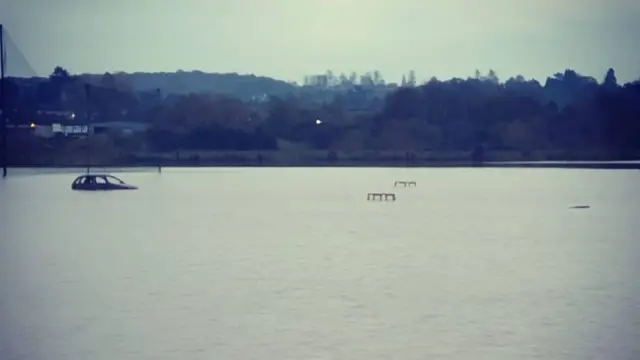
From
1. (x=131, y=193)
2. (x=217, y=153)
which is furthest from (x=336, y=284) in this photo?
(x=217, y=153)

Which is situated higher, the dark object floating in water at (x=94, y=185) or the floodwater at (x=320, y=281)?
the dark object floating in water at (x=94, y=185)

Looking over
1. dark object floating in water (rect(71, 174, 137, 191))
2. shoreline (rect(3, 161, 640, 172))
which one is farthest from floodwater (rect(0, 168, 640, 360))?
shoreline (rect(3, 161, 640, 172))

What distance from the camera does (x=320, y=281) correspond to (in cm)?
845

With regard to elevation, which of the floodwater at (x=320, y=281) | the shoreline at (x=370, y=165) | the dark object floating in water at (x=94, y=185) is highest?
the shoreline at (x=370, y=165)

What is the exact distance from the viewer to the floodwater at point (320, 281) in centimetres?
612

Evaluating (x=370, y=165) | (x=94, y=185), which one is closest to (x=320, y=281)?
(x=94, y=185)

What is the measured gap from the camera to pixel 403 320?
6.80 metres

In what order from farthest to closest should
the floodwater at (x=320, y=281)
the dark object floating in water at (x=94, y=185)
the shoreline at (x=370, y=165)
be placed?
the shoreline at (x=370, y=165)
the dark object floating in water at (x=94, y=185)
the floodwater at (x=320, y=281)

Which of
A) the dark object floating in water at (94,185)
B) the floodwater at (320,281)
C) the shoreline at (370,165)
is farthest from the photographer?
the shoreline at (370,165)

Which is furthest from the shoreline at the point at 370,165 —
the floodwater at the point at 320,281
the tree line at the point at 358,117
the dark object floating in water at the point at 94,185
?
the floodwater at the point at 320,281

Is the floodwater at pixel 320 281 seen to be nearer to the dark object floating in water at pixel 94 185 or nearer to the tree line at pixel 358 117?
the dark object floating in water at pixel 94 185

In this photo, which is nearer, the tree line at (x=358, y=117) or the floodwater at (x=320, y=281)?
the floodwater at (x=320, y=281)

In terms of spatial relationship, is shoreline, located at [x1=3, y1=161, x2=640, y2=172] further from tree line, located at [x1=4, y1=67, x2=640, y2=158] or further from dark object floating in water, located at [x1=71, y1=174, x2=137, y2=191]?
dark object floating in water, located at [x1=71, y1=174, x2=137, y2=191]

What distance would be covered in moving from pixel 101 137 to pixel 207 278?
2504cm
